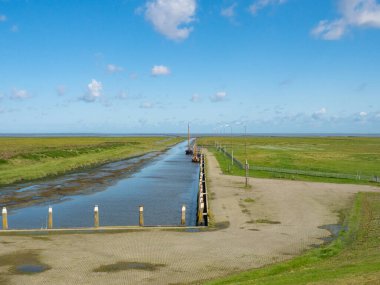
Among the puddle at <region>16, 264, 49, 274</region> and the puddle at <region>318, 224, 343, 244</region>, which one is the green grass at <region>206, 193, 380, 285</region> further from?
the puddle at <region>16, 264, 49, 274</region>

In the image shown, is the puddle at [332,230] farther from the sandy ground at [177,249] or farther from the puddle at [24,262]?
the puddle at [24,262]

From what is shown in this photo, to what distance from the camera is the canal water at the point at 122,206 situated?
2636cm

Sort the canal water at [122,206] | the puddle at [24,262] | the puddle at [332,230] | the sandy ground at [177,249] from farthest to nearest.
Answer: the canal water at [122,206] → the puddle at [332,230] → the puddle at [24,262] → the sandy ground at [177,249]

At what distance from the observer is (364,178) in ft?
150

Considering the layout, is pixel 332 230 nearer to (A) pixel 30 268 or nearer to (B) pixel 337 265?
(B) pixel 337 265

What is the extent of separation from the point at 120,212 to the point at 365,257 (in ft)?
60.2

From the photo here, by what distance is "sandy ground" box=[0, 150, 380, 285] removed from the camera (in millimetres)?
15031

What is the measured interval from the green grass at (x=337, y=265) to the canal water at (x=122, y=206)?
9878mm

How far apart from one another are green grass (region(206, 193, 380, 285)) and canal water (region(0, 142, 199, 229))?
9878 millimetres

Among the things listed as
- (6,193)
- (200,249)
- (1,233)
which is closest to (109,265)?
(200,249)

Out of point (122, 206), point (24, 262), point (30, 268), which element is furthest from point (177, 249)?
point (122, 206)

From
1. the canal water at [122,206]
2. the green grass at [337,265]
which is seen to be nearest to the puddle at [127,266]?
the green grass at [337,265]

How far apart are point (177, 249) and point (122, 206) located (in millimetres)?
14067

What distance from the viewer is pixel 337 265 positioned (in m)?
14.6
